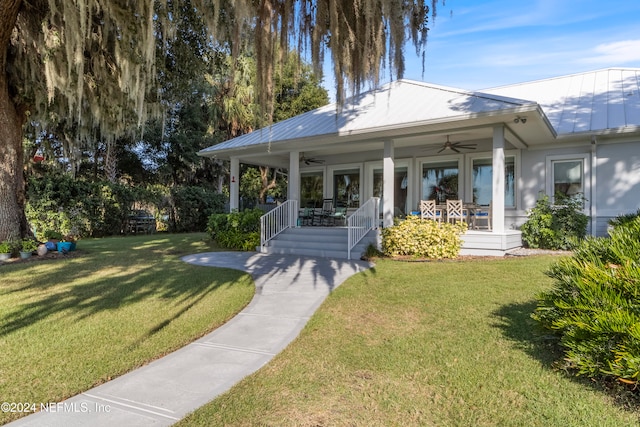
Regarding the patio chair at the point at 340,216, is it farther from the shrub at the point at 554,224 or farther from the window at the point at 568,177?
the window at the point at 568,177

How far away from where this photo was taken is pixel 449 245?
28.4 feet

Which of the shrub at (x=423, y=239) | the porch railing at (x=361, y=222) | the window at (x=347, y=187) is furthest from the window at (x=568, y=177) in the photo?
the window at (x=347, y=187)

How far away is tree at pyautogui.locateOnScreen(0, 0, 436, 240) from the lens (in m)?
4.98

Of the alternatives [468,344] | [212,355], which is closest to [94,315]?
[212,355]

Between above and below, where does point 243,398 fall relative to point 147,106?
below

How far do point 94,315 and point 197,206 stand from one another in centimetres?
1560

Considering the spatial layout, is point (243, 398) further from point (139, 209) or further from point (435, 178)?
point (139, 209)

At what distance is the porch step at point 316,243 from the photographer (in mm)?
9672

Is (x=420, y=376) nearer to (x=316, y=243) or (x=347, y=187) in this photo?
(x=316, y=243)

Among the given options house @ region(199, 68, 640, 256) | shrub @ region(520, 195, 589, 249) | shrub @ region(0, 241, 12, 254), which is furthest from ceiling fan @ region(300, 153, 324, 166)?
shrub @ region(0, 241, 12, 254)

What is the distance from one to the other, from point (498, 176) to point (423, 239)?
2147 millimetres

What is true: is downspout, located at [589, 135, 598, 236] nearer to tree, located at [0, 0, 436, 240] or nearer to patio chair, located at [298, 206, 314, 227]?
tree, located at [0, 0, 436, 240]

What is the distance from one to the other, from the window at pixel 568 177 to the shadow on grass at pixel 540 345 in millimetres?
6920

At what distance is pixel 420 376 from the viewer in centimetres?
307
